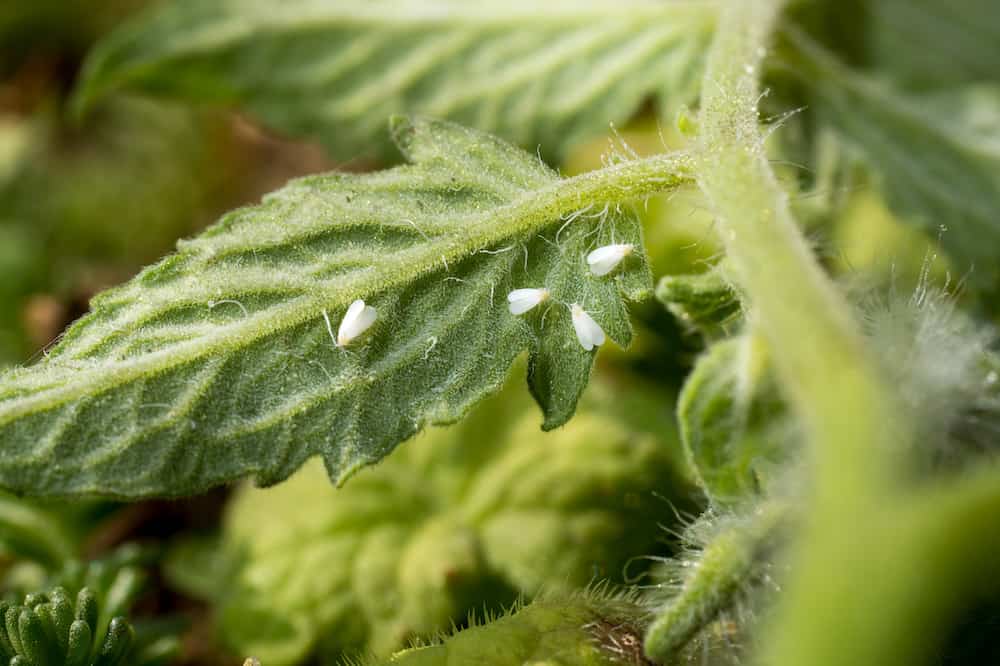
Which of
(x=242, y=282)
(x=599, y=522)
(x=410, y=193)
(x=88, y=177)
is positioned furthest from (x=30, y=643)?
(x=88, y=177)

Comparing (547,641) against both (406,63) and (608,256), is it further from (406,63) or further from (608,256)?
(406,63)

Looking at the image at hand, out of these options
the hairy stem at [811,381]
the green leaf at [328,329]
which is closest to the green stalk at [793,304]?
the hairy stem at [811,381]

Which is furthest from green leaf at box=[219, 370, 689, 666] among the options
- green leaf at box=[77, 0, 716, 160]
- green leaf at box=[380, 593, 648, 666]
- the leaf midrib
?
green leaf at box=[77, 0, 716, 160]

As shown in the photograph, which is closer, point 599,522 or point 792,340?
point 792,340

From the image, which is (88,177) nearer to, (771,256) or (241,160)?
(241,160)

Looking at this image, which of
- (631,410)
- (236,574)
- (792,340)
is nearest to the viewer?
(792,340)

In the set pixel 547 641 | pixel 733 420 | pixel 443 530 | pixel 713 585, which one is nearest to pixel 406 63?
pixel 443 530

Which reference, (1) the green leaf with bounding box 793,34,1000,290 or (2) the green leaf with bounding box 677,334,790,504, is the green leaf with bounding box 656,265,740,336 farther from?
(1) the green leaf with bounding box 793,34,1000,290
